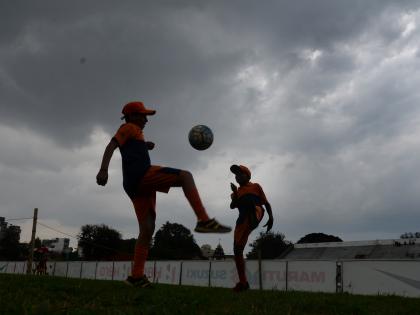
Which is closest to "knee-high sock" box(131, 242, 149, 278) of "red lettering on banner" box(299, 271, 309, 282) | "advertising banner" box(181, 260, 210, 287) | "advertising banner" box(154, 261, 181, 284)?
"red lettering on banner" box(299, 271, 309, 282)

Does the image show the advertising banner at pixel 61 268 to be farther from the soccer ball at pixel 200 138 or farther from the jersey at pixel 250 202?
the soccer ball at pixel 200 138

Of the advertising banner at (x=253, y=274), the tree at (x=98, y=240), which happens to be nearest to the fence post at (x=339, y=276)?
the advertising banner at (x=253, y=274)

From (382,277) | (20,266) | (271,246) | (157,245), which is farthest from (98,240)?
(382,277)

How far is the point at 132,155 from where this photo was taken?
5863mm

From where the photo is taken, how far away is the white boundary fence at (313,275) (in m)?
17.1

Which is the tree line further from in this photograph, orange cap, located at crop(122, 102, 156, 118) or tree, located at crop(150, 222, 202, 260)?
orange cap, located at crop(122, 102, 156, 118)

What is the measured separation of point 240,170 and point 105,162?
3.40 metres

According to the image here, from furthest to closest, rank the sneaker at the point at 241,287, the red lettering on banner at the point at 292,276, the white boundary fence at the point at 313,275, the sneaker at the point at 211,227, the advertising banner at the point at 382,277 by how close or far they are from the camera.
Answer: the red lettering on banner at the point at 292,276, the white boundary fence at the point at 313,275, the advertising banner at the point at 382,277, the sneaker at the point at 241,287, the sneaker at the point at 211,227

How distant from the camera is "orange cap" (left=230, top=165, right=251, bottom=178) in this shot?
8.40 meters

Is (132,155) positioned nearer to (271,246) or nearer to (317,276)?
(317,276)

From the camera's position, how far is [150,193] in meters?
6.15

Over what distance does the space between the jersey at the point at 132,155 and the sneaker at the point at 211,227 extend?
1.15 m

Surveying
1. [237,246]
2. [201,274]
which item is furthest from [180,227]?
[237,246]

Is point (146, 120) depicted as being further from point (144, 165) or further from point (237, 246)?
point (237, 246)
